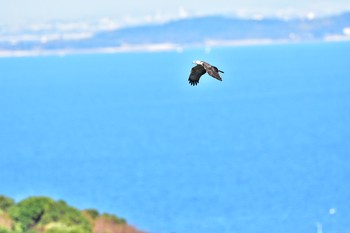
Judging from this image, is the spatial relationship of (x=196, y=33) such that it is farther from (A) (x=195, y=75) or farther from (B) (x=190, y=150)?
(A) (x=195, y=75)

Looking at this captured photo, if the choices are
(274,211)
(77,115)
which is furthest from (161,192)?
(77,115)

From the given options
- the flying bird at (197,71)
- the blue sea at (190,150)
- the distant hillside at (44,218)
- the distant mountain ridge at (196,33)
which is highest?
the distant mountain ridge at (196,33)

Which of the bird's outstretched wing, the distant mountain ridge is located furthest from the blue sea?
the distant mountain ridge

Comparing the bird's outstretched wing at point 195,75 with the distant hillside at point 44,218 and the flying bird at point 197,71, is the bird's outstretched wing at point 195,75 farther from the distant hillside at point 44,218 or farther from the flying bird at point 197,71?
the distant hillside at point 44,218

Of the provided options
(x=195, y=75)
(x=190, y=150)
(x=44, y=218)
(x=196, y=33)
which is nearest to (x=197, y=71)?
(x=195, y=75)

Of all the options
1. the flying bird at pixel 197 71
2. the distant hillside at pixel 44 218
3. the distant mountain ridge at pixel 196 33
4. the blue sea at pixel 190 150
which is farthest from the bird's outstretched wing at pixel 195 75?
the distant mountain ridge at pixel 196 33
